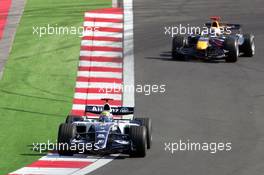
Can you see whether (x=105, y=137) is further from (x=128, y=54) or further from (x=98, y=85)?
(x=128, y=54)

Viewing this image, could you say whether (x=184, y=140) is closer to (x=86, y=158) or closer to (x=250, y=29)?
(x=86, y=158)

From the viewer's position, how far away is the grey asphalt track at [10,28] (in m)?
42.0

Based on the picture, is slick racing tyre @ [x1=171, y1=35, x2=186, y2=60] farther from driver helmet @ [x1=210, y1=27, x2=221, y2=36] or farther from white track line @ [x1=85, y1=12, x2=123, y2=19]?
white track line @ [x1=85, y1=12, x2=123, y2=19]

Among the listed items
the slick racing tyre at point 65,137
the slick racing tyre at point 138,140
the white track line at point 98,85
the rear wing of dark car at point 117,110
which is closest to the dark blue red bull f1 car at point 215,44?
the white track line at point 98,85

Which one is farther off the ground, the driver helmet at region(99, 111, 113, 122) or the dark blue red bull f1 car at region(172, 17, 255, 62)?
the dark blue red bull f1 car at region(172, 17, 255, 62)

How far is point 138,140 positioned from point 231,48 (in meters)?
11.9

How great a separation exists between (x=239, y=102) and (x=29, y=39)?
1223 centimetres

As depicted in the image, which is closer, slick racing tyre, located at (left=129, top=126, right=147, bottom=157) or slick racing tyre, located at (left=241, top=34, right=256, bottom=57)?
slick racing tyre, located at (left=129, top=126, right=147, bottom=157)

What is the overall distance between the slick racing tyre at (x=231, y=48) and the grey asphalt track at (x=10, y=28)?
884 centimetres

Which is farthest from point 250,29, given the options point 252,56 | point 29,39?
point 29,39

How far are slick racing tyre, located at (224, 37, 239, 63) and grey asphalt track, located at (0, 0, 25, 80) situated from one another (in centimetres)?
884

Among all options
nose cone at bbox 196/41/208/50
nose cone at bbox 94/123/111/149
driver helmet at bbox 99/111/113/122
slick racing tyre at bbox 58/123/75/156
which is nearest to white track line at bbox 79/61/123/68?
nose cone at bbox 196/41/208/50

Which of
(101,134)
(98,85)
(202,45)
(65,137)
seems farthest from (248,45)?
(65,137)

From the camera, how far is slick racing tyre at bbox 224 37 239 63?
131 ft
